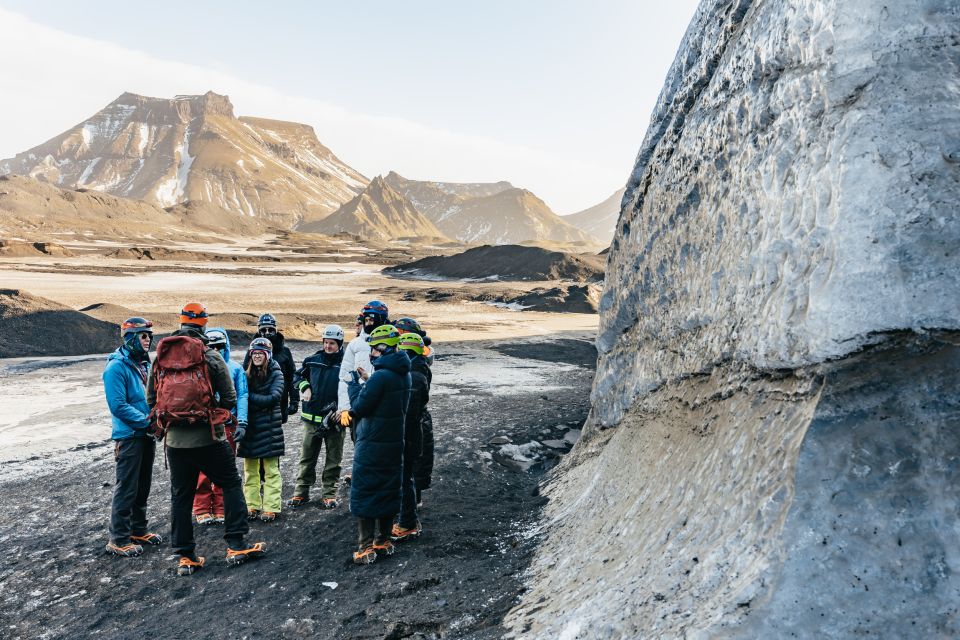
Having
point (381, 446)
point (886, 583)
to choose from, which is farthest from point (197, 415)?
point (886, 583)

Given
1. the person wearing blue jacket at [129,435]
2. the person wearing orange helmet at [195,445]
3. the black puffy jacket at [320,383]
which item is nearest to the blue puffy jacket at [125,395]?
the person wearing blue jacket at [129,435]

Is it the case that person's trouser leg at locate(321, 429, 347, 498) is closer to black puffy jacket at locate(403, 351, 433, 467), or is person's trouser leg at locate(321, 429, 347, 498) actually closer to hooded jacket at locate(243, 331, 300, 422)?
hooded jacket at locate(243, 331, 300, 422)

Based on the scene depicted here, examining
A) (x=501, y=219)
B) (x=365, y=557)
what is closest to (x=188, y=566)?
(x=365, y=557)

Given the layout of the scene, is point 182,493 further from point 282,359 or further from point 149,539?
point 282,359

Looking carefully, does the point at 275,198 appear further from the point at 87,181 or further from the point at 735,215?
the point at 735,215

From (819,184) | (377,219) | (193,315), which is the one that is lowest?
(193,315)

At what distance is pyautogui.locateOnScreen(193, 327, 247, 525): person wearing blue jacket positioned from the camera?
4.43 meters

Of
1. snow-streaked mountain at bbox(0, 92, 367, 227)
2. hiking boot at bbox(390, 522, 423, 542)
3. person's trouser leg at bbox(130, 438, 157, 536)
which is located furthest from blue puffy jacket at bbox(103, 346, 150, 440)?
snow-streaked mountain at bbox(0, 92, 367, 227)

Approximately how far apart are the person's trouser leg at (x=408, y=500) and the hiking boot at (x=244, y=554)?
0.98 meters

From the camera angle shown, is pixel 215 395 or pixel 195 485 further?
pixel 195 485

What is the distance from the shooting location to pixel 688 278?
3777 mm

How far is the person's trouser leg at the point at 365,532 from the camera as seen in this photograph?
13.8ft

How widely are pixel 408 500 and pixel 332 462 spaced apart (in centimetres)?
109

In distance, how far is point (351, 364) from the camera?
462cm
